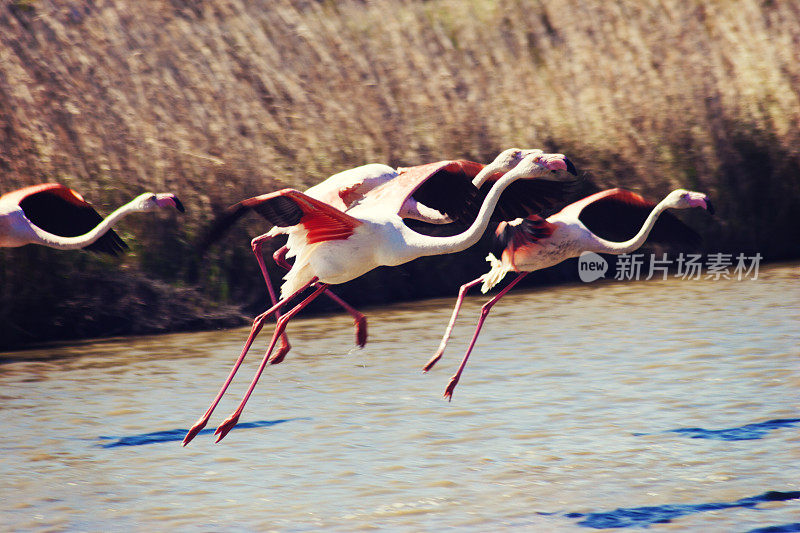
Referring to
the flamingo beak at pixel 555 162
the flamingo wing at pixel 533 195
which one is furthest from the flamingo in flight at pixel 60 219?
the flamingo beak at pixel 555 162

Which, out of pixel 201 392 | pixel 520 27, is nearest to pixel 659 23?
pixel 520 27

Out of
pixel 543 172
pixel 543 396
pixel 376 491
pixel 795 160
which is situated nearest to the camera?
pixel 543 172

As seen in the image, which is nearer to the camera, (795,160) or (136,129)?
(136,129)

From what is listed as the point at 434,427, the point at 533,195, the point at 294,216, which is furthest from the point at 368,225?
the point at 434,427

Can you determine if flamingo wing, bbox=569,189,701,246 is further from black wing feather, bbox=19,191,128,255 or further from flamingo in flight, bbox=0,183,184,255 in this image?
black wing feather, bbox=19,191,128,255

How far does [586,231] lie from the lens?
760cm

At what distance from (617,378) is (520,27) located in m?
8.02

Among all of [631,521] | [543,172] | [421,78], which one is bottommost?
[631,521]

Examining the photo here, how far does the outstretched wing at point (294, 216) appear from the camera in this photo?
6.60m

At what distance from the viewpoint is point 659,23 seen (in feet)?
57.1

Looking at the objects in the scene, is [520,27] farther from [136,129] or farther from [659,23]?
[136,129]

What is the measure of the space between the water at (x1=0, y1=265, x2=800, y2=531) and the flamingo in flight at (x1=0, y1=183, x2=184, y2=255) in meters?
1.50

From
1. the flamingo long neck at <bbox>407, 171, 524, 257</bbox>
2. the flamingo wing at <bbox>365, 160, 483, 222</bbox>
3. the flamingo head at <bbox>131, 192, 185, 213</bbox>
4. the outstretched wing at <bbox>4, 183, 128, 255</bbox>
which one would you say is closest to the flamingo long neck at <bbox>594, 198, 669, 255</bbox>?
the flamingo wing at <bbox>365, 160, 483, 222</bbox>

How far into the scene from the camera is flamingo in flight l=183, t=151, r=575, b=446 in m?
6.64
